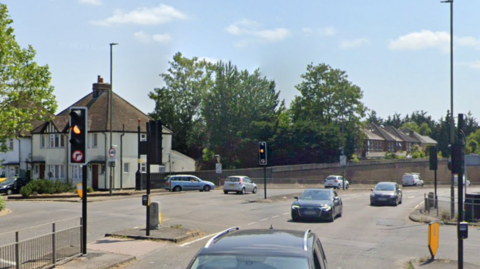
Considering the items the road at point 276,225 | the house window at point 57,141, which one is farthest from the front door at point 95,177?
the road at point 276,225

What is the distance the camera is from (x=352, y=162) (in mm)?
75750

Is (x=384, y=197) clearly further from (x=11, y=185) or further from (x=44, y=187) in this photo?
(x=11, y=185)

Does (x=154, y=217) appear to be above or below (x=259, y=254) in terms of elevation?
below

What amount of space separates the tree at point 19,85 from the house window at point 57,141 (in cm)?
2707

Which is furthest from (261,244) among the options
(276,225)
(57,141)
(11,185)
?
(57,141)

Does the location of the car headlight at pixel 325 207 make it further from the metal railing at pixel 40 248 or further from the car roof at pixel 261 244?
the car roof at pixel 261 244

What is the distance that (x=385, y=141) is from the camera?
124m

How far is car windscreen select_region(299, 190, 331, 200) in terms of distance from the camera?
25927 mm

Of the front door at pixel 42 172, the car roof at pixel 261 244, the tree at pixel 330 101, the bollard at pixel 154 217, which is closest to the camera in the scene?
the car roof at pixel 261 244

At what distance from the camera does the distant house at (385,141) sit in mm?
113625

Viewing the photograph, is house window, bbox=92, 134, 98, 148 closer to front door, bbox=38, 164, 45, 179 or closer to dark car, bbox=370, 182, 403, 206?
front door, bbox=38, 164, 45, 179

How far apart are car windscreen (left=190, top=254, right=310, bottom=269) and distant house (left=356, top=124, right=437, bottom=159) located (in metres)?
102

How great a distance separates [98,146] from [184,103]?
95.1 ft

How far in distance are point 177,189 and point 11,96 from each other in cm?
2255
